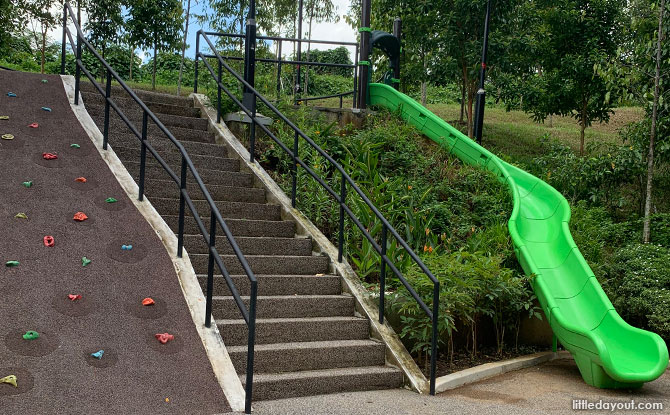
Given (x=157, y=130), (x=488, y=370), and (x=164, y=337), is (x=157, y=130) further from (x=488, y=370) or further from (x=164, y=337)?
(x=488, y=370)

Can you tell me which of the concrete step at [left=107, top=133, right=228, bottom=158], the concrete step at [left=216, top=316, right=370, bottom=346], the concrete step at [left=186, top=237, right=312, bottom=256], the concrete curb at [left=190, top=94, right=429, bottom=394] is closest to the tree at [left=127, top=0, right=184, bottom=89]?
the concrete curb at [left=190, top=94, right=429, bottom=394]

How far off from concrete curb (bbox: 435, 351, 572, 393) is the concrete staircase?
1.26 feet

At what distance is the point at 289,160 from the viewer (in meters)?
8.61

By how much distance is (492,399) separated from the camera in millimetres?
5020

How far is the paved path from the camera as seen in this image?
14.7ft

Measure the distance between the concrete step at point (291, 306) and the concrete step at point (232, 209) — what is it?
59.9 inches

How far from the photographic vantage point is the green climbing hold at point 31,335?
421cm

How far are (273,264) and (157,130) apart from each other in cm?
322

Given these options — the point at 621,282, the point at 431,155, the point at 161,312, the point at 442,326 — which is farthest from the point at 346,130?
the point at 161,312

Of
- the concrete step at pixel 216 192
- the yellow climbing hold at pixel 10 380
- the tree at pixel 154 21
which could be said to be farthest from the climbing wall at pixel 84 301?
the tree at pixel 154 21

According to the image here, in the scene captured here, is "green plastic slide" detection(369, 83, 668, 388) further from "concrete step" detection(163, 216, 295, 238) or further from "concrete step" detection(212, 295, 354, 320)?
"concrete step" detection(163, 216, 295, 238)

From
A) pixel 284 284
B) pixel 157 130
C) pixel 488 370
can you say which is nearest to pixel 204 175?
pixel 157 130

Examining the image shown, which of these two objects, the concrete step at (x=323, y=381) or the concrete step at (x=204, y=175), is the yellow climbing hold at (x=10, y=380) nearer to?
the concrete step at (x=323, y=381)

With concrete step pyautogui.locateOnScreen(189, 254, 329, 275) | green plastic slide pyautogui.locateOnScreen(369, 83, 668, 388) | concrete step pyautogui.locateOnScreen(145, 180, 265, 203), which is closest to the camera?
green plastic slide pyautogui.locateOnScreen(369, 83, 668, 388)
